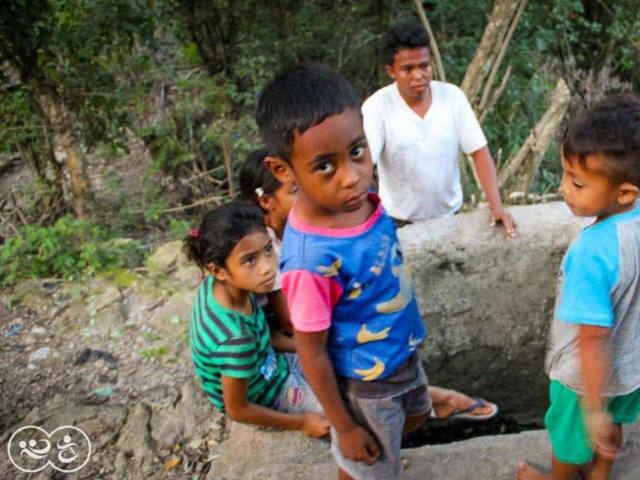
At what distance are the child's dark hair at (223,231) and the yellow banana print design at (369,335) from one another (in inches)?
22.0

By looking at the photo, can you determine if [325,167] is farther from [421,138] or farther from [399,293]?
[421,138]

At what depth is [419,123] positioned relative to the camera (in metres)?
2.51

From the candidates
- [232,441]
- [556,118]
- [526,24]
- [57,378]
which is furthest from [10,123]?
[526,24]

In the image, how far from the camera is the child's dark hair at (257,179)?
2074mm

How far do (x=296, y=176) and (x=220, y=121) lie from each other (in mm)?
3388

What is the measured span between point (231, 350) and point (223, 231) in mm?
357

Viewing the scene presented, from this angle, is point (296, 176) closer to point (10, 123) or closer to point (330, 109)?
point (330, 109)

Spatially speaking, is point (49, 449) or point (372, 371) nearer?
point (372, 371)

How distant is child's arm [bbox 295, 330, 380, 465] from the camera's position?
4.28ft

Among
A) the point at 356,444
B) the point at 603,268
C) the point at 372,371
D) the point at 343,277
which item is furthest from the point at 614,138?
the point at 356,444

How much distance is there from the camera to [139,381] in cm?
255

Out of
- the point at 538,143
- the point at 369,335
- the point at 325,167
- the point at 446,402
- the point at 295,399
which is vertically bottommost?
the point at 446,402

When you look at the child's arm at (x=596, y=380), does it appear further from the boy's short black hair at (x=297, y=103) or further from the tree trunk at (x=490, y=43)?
the tree trunk at (x=490, y=43)

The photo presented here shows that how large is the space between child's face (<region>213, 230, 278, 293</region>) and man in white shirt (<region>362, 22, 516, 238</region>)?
0.90 metres
